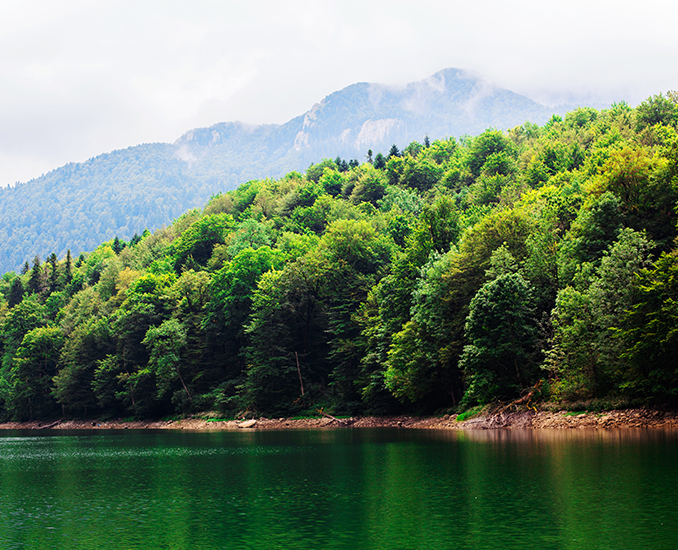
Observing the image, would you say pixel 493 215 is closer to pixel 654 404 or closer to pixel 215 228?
pixel 654 404

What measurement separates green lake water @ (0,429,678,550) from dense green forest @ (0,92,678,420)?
11.7 metres

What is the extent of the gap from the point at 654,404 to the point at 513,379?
49.7 ft

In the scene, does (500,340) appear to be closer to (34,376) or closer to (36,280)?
(34,376)

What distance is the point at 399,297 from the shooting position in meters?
77.4

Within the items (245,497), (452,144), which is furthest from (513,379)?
(452,144)

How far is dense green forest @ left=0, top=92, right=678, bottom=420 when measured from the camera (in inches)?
2114

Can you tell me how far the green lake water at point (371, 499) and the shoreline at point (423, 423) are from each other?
11.5ft

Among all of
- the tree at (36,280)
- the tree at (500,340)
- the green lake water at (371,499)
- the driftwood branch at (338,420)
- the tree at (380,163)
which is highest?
the tree at (380,163)

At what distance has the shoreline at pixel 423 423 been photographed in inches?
1896

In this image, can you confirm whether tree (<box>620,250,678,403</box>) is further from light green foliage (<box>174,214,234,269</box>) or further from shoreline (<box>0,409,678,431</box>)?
light green foliage (<box>174,214,234,269</box>)

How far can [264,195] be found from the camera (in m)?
162

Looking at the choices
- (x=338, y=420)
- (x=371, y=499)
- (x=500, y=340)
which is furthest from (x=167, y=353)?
(x=371, y=499)

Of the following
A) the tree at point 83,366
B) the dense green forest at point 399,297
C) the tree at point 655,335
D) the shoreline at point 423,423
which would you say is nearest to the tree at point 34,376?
the dense green forest at point 399,297

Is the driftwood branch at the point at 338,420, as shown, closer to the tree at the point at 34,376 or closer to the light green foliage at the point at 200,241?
the light green foliage at the point at 200,241
